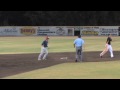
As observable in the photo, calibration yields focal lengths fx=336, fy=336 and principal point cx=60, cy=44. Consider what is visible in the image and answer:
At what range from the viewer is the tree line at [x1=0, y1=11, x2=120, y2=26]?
83125 millimetres

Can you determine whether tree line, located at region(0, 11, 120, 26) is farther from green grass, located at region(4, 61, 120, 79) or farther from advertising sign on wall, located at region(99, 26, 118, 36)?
green grass, located at region(4, 61, 120, 79)

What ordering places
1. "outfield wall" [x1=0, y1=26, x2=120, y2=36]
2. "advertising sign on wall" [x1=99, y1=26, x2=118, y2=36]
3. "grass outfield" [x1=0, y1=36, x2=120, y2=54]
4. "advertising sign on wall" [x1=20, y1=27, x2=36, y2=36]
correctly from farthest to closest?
1. "advertising sign on wall" [x1=20, y1=27, x2=36, y2=36]
2. "outfield wall" [x1=0, y1=26, x2=120, y2=36]
3. "advertising sign on wall" [x1=99, y1=26, x2=118, y2=36]
4. "grass outfield" [x1=0, y1=36, x2=120, y2=54]

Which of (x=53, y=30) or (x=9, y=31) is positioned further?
(x=9, y=31)

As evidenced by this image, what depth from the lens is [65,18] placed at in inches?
3396

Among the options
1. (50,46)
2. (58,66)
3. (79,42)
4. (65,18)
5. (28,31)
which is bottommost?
(58,66)

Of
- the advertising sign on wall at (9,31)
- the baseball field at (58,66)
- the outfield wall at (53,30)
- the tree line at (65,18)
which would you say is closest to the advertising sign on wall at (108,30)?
the outfield wall at (53,30)

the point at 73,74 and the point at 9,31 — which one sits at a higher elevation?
the point at 9,31

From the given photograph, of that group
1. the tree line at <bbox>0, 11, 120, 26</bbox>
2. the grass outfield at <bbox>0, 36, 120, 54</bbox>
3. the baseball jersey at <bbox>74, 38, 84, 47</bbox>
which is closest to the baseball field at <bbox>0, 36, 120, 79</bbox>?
the baseball jersey at <bbox>74, 38, 84, 47</bbox>

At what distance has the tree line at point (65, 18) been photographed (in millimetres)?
83125

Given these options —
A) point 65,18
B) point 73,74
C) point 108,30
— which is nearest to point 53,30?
point 108,30

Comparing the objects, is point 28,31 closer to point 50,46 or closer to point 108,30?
point 108,30
